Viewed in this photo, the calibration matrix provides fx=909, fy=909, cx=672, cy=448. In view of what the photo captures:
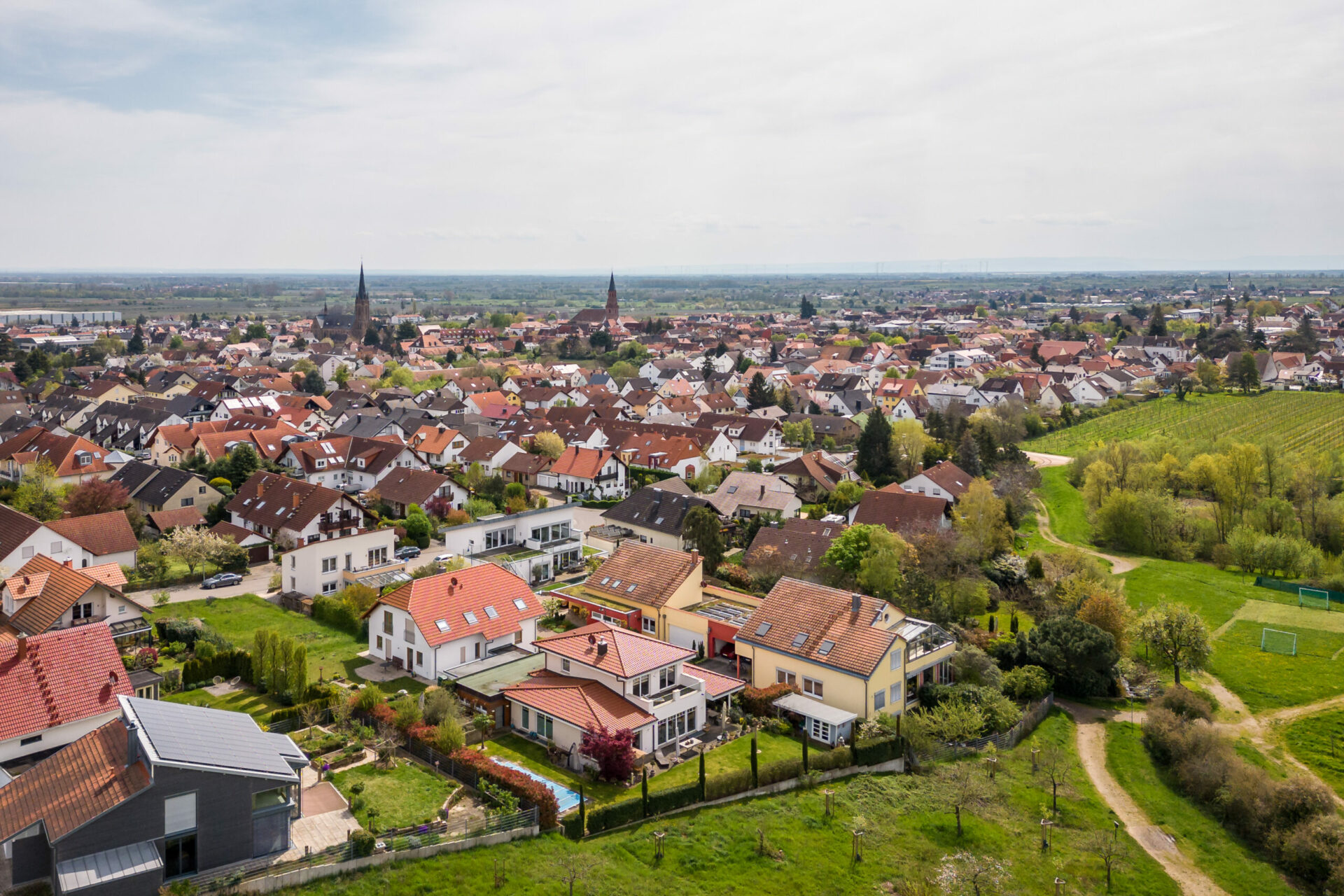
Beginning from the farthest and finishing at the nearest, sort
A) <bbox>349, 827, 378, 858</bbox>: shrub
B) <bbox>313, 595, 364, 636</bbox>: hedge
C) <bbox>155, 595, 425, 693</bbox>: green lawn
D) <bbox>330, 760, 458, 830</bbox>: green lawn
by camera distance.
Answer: <bbox>313, 595, 364, 636</bbox>: hedge → <bbox>155, 595, 425, 693</bbox>: green lawn → <bbox>330, 760, 458, 830</bbox>: green lawn → <bbox>349, 827, 378, 858</bbox>: shrub

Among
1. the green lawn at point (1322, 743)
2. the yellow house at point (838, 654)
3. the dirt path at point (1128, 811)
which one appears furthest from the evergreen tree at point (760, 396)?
the green lawn at point (1322, 743)

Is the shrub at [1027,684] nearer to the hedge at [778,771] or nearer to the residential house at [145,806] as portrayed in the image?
the hedge at [778,771]

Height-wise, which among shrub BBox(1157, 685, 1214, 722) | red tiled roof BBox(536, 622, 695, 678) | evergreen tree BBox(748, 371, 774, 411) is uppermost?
evergreen tree BBox(748, 371, 774, 411)

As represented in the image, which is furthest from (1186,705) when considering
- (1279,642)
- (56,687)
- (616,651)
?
(56,687)

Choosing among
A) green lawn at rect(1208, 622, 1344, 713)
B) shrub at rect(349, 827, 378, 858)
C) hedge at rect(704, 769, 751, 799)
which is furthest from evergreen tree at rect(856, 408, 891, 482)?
shrub at rect(349, 827, 378, 858)

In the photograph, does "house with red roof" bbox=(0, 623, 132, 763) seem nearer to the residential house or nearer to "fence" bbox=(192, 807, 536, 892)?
the residential house

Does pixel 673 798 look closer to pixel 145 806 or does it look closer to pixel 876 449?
pixel 145 806
